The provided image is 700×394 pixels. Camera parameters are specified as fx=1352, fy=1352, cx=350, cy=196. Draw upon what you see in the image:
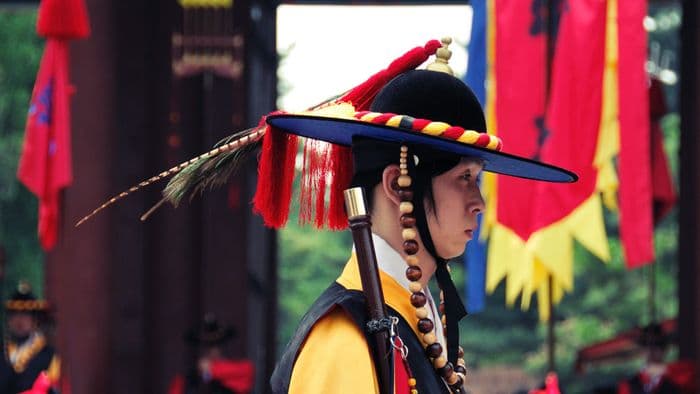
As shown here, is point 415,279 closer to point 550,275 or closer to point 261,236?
point 550,275

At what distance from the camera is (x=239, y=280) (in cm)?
938

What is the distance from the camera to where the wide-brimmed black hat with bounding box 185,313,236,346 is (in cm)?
898

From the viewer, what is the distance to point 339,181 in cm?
288

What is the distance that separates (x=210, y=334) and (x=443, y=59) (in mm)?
6372

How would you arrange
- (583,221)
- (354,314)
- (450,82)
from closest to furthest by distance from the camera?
(354,314) < (450,82) < (583,221)

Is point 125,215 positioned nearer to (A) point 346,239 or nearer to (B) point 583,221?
(B) point 583,221

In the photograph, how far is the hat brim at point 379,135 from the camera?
2.62m

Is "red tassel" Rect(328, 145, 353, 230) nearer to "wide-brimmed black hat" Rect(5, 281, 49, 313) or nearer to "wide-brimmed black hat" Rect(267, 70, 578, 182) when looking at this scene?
"wide-brimmed black hat" Rect(267, 70, 578, 182)

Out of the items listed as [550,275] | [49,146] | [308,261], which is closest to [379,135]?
[550,275]

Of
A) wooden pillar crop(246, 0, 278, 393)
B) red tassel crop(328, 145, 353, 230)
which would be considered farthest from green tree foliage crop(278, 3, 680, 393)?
red tassel crop(328, 145, 353, 230)

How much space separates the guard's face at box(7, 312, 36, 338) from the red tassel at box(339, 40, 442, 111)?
661 cm

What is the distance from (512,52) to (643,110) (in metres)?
0.68

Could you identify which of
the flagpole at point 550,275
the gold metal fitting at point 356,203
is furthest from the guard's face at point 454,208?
the flagpole at point 550,275

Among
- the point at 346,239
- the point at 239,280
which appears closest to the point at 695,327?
the point at 239,280
